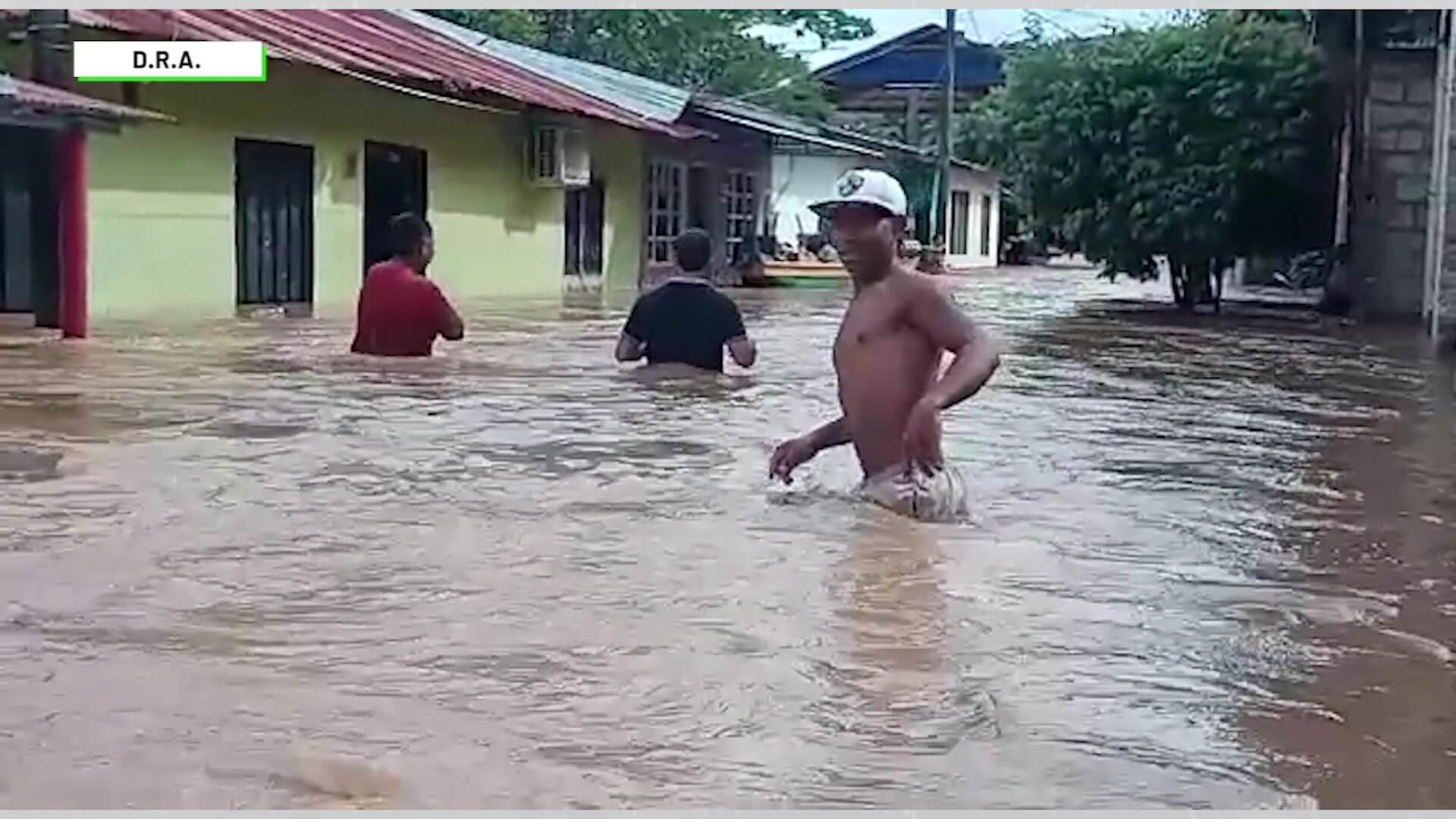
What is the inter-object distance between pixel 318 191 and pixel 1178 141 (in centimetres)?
887

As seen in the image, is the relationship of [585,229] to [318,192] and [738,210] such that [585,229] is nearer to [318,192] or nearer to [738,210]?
[738,210]

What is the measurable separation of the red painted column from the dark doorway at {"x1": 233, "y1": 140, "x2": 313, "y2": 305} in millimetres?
4522

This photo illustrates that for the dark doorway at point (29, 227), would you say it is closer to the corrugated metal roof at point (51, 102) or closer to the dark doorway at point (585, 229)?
the corrugated metal roof at point (51, 102)

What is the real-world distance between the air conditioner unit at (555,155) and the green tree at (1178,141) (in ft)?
16.8

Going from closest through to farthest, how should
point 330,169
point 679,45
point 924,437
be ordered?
1. point 924,437
2. point 330,169
3. point 679,45

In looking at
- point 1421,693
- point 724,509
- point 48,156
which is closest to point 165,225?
point 48,156

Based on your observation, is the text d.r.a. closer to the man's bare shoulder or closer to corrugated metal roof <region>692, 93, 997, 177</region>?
the man's bare shoulder

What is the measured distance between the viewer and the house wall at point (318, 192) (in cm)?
1611

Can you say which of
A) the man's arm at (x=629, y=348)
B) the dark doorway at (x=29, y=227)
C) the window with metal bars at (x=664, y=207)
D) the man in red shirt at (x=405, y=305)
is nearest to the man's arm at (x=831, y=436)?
the man's arm at (x=629, y=348)

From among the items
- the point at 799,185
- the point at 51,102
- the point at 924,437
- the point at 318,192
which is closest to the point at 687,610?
the point at 924,437

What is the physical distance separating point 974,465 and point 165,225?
1019cm

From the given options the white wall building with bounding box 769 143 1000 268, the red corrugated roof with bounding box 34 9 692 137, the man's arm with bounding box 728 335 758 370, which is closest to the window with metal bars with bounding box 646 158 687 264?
the white wall building with bounding box 769 143 1000 268

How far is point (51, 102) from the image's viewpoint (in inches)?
465

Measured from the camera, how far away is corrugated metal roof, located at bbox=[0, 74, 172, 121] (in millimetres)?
11492
